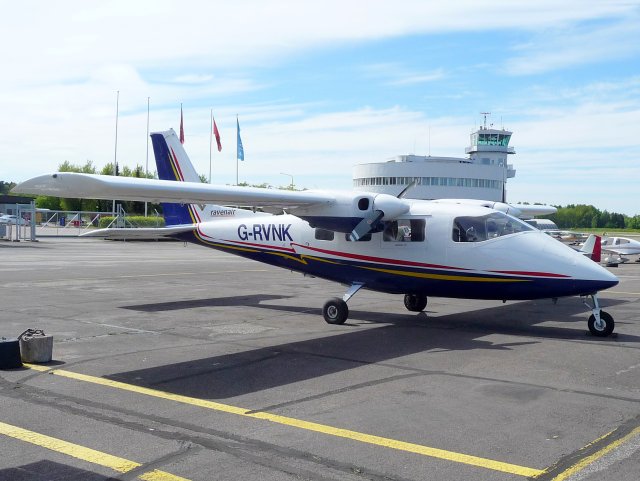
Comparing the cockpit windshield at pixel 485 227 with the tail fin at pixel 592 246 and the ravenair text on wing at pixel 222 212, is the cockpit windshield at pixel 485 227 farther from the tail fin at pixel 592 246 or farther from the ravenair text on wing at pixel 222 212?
the ravenair text on wing at pixel 222 212

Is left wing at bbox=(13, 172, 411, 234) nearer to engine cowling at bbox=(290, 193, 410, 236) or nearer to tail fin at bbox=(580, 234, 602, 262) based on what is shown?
engine cowling at bbox=(290, 193, 410, 236)

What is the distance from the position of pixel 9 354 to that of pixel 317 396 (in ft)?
16.8

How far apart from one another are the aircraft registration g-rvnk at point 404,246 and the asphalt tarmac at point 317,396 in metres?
1.03

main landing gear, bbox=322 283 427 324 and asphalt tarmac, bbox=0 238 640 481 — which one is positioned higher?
main landing gear, bbox=322 283 427 324

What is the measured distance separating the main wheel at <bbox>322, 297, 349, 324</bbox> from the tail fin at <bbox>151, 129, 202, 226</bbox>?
6113 millimetres

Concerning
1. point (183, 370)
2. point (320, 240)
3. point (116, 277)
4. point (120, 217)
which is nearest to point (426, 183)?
point (120, 217)

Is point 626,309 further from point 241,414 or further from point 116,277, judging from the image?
point 116,277

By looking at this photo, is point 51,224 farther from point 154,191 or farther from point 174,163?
point 154,191

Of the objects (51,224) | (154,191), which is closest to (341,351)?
(154,191)

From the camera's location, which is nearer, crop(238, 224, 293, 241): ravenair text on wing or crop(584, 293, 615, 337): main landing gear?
crop(584, 293, 615, 337): main landing gear

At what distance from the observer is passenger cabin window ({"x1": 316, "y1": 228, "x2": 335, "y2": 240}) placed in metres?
17.1

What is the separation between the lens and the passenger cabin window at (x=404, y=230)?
619 inches

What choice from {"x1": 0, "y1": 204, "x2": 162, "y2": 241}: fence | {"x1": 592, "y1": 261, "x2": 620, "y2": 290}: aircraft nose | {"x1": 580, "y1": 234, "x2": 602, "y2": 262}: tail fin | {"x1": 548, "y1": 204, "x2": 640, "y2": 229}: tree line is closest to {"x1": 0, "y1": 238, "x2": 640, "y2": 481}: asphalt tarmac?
{"x1": 592, "y1": 261, "x2": 620, "y2": 290}: aircraft nose

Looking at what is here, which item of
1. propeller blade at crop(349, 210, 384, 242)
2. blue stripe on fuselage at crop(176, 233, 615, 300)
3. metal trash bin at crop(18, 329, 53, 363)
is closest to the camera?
metal trash bin at crop(18, 329, 53, 363)
